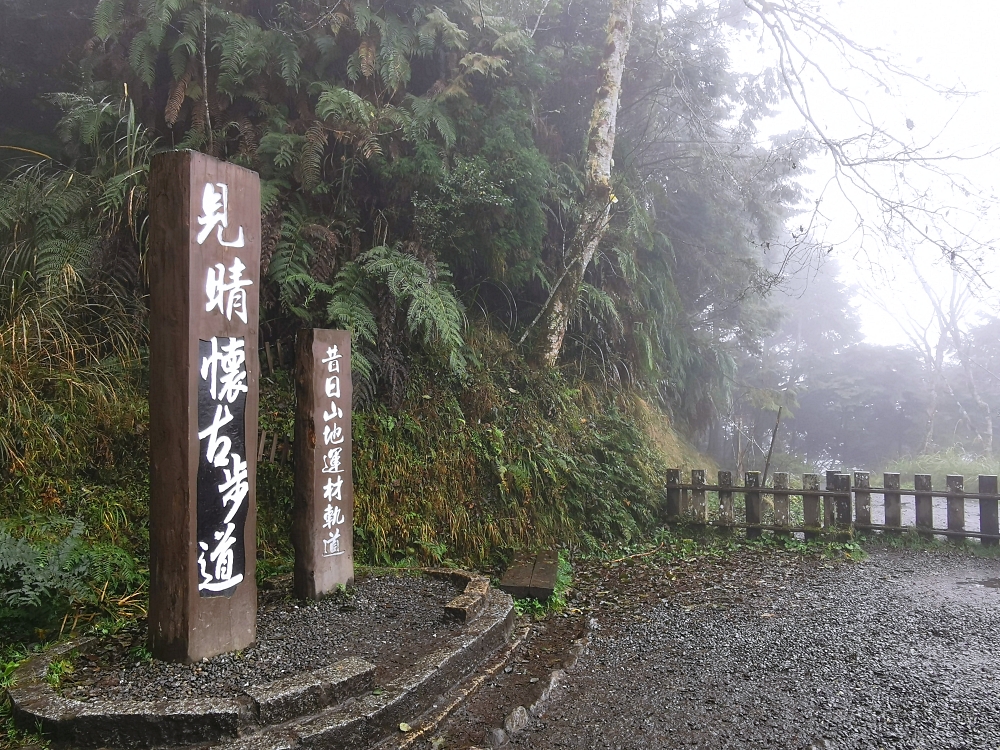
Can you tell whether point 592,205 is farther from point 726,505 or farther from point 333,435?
point 333,435

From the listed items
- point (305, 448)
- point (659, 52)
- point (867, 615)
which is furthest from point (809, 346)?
point (305, 448)

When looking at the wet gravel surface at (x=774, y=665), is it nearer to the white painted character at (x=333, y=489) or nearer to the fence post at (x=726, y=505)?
the fence post at (x=726, y=505)

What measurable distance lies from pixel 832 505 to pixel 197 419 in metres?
7.01

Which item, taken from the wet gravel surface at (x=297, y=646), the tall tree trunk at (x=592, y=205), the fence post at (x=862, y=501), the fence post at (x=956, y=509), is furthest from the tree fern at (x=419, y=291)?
the fence post at (x=956, y=509)

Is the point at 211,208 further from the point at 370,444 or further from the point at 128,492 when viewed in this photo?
the point at 370,444

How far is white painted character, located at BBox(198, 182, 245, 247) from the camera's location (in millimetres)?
3447

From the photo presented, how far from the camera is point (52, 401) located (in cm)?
500

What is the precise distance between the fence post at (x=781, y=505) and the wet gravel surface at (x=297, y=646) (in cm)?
454

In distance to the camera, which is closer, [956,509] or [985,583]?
[985,583]

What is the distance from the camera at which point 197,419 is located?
3371 mm

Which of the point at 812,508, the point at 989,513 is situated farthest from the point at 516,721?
the point at 989,513

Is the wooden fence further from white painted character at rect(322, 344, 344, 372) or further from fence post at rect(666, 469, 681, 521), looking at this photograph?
white painted character at rect(322, 344, 344, 372)

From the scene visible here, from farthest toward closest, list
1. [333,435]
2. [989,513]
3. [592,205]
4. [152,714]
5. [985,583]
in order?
[592,205] < [989,513] < [985,583] < [333,435] < [152,714]

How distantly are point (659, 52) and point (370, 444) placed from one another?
7.67 metres
